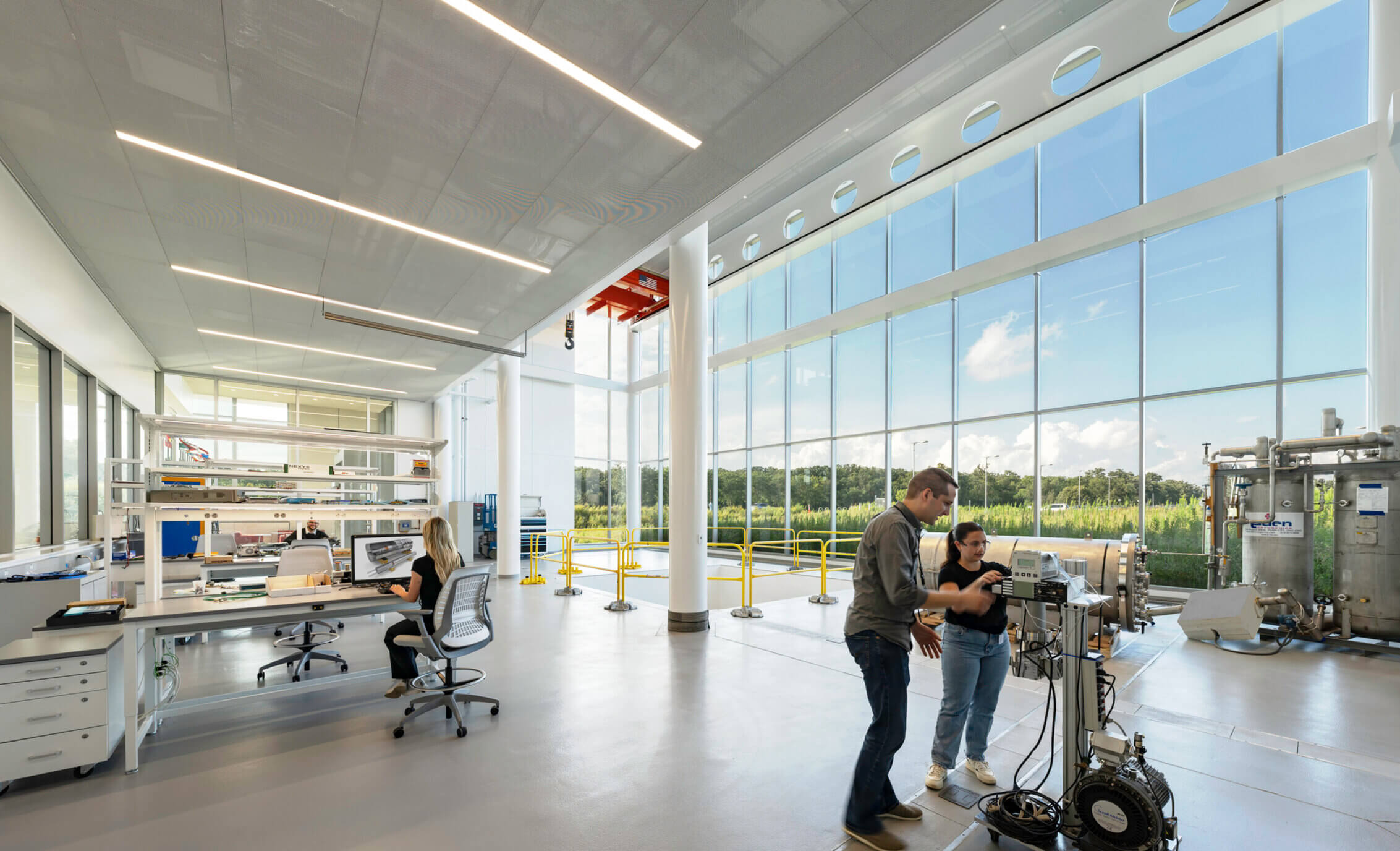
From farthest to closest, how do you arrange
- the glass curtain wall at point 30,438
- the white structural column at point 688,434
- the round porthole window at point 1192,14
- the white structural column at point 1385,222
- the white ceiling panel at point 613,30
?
the white structural column at point 688,434, the white structural column at point 1385,222, the round porthole window at point 1192,14, the glass curtain wall at point 30,438, the white ceiling panel at point 613,30

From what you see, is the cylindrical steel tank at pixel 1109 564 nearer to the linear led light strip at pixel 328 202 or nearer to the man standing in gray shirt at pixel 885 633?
the man standing in gray shirt at pixel 885 633

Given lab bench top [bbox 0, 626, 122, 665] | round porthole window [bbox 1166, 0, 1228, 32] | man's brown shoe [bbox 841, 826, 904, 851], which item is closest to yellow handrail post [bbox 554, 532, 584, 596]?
lab bench top [bbox 0, 626, 122, 665]

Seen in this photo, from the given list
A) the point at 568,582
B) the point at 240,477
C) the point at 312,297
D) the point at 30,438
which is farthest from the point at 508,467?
the point at 240,477

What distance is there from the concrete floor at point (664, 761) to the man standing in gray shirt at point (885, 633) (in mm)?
246

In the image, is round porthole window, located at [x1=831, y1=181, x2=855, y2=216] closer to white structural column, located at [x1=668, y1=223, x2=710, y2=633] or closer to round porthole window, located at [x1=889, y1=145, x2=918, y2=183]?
round porthole window, located at [x1=889, y1=145, x2=918, y2=183]

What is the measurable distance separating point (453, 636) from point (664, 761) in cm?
207

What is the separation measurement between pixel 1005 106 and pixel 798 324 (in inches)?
273

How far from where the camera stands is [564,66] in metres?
3.89

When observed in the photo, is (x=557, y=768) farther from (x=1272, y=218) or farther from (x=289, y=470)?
(x=1272, y=218)

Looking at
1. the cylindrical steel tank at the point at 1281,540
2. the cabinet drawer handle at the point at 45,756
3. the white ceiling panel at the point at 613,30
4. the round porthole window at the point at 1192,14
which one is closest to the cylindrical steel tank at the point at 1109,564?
the cylindrical steel tank at the point at 1281,540

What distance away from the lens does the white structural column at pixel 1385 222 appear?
279 inches

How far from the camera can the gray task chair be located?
181 inches

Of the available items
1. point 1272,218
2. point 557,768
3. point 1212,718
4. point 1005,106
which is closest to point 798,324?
point 1005,106

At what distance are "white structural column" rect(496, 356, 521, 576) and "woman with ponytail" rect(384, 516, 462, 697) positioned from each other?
7194mm
